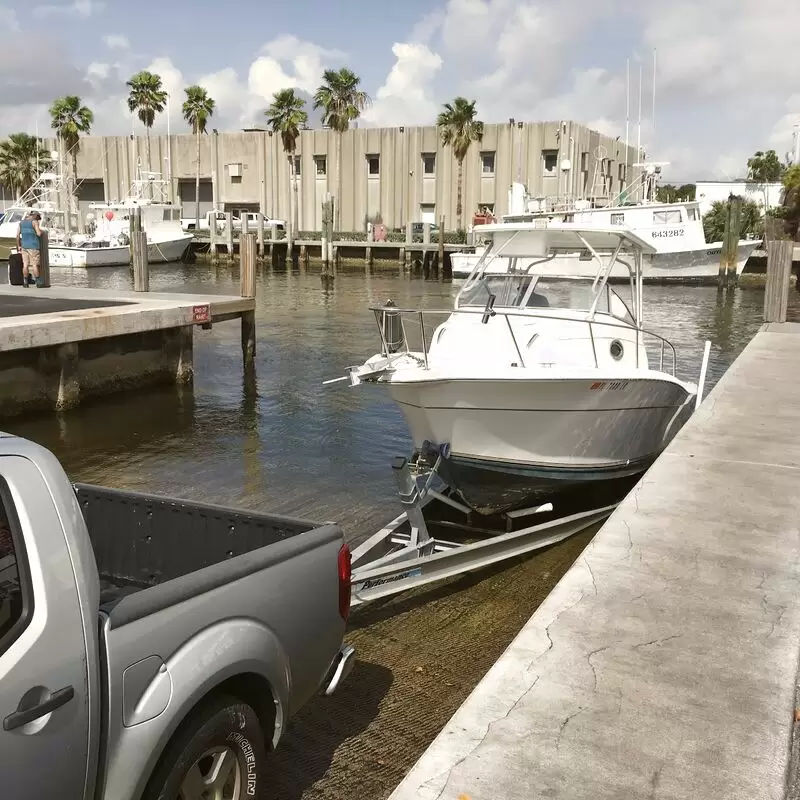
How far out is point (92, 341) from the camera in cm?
1544

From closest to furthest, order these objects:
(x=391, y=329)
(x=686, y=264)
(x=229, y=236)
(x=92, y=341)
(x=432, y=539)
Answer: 1. (x=432, y=539)
2. (x=391, y=329)
3. (x=92, y=341)
4. (x=686, y=264)
5. (x=229, y=236)

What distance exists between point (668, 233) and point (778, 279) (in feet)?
82.8

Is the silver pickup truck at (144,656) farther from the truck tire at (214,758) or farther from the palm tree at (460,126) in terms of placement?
the palm tree at (460,126)

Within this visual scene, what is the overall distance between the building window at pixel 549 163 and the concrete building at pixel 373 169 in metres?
0.07

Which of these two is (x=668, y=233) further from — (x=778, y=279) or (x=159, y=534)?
(x=159, y=534)

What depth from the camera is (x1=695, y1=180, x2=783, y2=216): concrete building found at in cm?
6669

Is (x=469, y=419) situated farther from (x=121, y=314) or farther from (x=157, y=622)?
(x=121, y=314)

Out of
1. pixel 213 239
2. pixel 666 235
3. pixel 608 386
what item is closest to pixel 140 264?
pixel 608 386

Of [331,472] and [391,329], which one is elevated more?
[391,329]

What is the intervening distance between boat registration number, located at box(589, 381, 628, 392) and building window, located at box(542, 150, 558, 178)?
53.8 metres

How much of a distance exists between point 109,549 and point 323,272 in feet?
154

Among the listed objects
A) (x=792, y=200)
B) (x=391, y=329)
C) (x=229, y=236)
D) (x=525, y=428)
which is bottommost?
(x=525, y=428)

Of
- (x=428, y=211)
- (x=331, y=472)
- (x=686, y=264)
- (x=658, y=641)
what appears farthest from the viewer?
(x=428, y=211)

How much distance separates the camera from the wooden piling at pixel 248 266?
18.4 m
